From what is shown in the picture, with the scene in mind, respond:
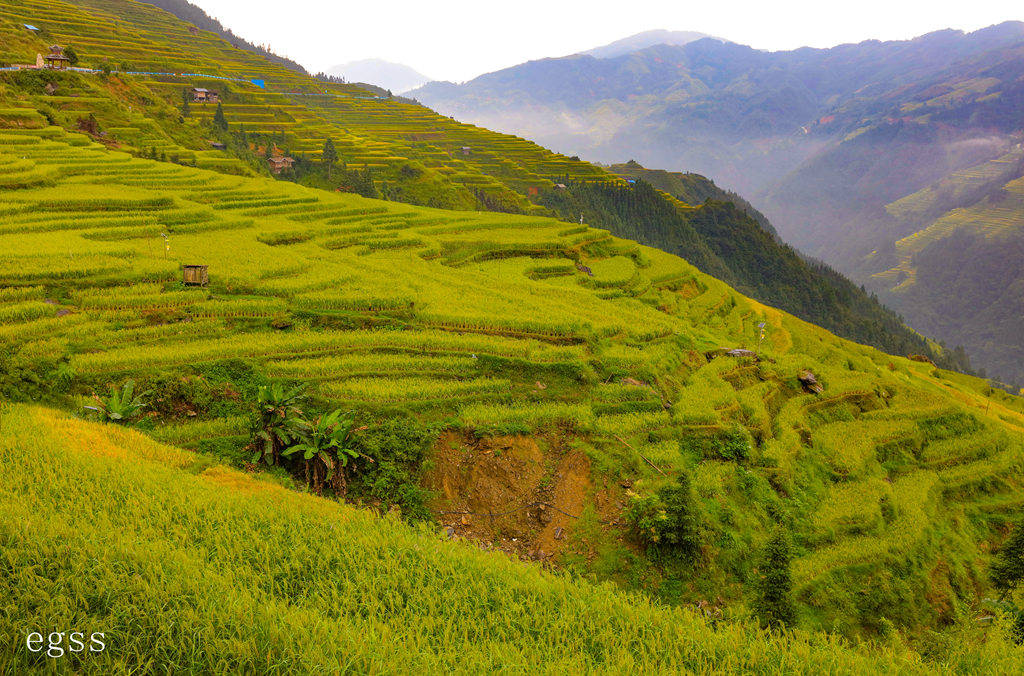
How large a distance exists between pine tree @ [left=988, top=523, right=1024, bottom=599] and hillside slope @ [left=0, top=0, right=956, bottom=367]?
3953 cm

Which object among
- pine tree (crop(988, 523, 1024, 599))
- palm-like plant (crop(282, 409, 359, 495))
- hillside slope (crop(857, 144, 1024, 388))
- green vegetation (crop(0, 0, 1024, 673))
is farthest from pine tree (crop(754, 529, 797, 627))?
hillside slope (crop(857, 144, 1024, 388))

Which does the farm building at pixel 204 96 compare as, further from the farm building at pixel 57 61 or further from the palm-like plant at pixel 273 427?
the palm-like plant at pixel 273 427

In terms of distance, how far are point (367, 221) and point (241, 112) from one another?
43995 millimetres

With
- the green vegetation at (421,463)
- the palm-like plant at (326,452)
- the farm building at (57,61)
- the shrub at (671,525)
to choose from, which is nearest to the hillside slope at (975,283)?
the green vegetation at (421,463)

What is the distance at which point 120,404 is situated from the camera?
870cm

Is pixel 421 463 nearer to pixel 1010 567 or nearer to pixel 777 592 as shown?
pixel 777 592

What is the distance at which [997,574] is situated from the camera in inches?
460

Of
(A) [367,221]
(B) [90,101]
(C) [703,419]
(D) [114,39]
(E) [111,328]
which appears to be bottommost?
(C) [703,419]

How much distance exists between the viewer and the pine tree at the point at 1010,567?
1097 cm

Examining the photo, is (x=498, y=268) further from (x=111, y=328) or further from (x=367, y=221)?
(x=111, y=328)

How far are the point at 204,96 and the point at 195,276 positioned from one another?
178 feet

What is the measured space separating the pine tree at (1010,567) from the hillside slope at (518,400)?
35 centimetres

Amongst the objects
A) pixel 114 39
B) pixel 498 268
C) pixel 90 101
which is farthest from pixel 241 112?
pixel 498 268

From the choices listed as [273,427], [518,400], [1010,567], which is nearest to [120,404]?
[273,427]
